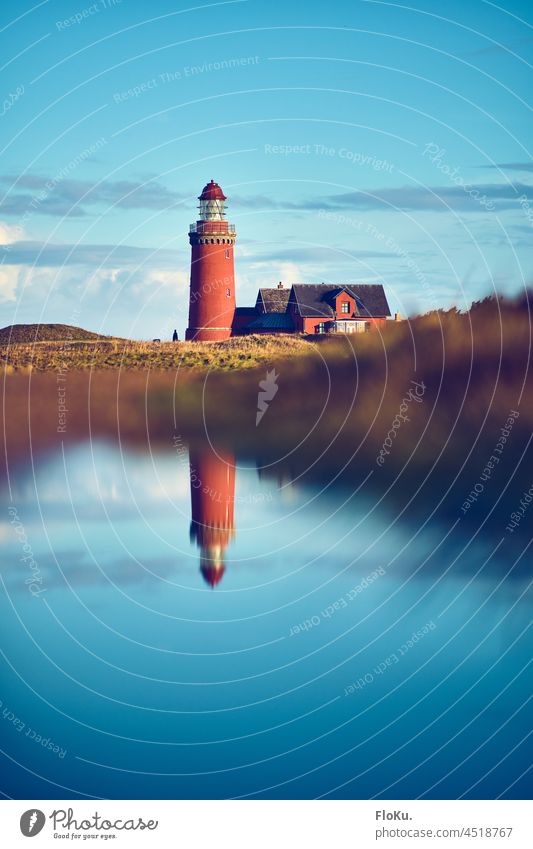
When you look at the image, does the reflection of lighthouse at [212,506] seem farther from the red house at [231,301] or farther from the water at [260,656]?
the red house at [231,301]

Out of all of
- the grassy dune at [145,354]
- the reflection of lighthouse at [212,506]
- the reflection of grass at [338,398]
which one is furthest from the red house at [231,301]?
the reflection of lighthouse at [212,506]

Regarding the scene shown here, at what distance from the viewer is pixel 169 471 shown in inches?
1561

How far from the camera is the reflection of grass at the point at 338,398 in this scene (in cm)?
3250

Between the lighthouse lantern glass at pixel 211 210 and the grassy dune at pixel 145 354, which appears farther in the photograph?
the lighthouse lantern glass at pixel 211 210

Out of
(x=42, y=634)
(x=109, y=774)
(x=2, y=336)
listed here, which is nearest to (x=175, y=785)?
(x=109, y=774)

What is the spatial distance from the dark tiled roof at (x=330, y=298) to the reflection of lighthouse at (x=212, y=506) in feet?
130

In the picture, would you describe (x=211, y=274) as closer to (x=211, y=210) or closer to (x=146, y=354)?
(x=211, y=210)

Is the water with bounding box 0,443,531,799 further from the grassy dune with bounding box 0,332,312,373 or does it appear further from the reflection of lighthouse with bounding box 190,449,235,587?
the grassy dune with bounding box 0,332,312,373

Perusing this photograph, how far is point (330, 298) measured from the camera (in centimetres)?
8212

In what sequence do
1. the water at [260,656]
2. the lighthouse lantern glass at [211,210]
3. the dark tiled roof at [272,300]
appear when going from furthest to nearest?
the dark tiled roof at [272,300], the lighthouse lantern glass at [211,210], the water at [260,656]

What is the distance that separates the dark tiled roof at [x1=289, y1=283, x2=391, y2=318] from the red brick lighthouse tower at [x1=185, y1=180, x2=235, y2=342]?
4624 mm

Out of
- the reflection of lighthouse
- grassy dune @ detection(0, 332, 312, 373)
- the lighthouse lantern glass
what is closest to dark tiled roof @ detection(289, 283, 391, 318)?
the lighthouse lantern glass

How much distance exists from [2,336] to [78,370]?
44.7ft

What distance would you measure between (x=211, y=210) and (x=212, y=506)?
165 ft
